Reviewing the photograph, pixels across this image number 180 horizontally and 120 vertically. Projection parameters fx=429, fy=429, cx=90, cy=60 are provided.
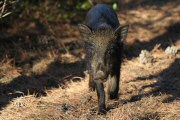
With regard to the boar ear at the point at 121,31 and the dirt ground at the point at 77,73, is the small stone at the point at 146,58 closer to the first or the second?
the dirt ground at the point at 77,73

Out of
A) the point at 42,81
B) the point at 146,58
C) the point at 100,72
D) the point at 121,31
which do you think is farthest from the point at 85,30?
the point at 146,58

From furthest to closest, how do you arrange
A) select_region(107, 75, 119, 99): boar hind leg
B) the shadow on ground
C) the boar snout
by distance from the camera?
the shadow on ground < select_region(107, 75, 119, 99): boar hind leg < the boar snout

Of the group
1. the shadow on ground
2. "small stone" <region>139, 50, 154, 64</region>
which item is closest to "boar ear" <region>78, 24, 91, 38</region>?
the shadow on ground

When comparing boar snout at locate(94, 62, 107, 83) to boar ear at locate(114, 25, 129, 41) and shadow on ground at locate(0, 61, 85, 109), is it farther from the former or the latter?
shadow on ground at locate(0, 61, 85, 109)

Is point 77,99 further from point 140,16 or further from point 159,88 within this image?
point 140,16

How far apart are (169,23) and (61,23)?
3059 millimetres

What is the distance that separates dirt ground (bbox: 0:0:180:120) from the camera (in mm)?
6957

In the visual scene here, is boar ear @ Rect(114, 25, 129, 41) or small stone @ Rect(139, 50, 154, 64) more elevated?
Result: boar ear @ Rect(114, 25, 129, 41)

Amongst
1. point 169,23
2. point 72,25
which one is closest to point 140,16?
point 169,23

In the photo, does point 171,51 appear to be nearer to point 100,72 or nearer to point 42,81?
point 42,81

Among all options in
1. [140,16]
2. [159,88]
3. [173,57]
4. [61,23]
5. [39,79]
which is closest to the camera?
[159,88]

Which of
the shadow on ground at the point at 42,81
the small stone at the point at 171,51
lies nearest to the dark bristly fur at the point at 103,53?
the shadow on ground at the point at 42,81

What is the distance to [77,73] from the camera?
9.19 m

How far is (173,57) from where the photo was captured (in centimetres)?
979
